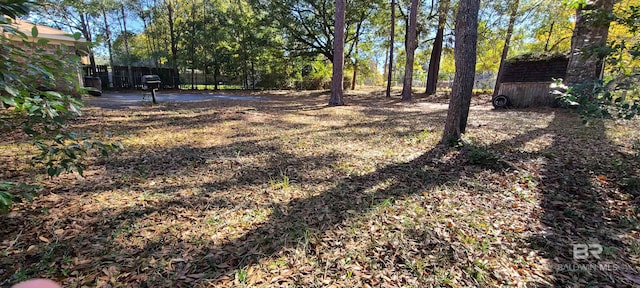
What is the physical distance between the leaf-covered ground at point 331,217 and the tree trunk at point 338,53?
262 inches

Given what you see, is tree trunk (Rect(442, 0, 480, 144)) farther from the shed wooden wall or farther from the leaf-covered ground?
the shed wooden wall

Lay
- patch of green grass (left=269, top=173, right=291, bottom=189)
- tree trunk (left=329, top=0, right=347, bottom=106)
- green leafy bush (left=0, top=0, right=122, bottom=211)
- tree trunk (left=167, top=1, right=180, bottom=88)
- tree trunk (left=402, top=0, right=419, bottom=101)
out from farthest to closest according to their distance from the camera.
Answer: tree trunk (left=167, top=1, right=180, bottom=88) → tree trunk (left=402, top=0, right=419, bottom=101) → tree trunk (left=329, top=0, right=347, bottom=106) → patch of green grass (left=269, top=173, right=291, bottom=189) → green leafy bush (left=0, top=0, right=122, bottom=211)

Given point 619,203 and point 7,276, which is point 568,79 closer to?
point 619,203

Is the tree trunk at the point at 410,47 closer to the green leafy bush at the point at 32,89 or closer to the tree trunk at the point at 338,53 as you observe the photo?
the tree trunk at the point at 338,53

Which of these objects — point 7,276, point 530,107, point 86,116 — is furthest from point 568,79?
point 86,116

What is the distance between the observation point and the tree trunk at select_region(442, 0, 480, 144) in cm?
390

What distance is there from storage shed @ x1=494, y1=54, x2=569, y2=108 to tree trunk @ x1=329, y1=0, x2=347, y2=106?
5.93m

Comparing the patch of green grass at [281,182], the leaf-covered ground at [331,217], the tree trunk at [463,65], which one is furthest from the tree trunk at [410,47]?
the patch of green grass at [281,182]

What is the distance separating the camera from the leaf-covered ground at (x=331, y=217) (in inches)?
68.6

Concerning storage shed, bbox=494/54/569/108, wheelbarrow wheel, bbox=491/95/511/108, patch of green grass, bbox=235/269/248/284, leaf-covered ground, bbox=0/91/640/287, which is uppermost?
storage shed, bbox=494/54/569/108

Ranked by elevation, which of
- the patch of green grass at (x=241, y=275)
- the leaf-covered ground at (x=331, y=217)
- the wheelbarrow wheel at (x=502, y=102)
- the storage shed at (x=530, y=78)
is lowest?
the patch of green grass at (x=241, y=275)

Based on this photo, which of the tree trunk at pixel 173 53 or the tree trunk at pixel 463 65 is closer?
the tree trunk at pixel 463 65

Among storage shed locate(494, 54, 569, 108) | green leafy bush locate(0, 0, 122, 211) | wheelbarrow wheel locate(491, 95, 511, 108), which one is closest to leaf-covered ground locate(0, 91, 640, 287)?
green leafy bush locate(0, 0, 122, 211)

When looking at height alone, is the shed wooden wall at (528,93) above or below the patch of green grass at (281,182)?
above
